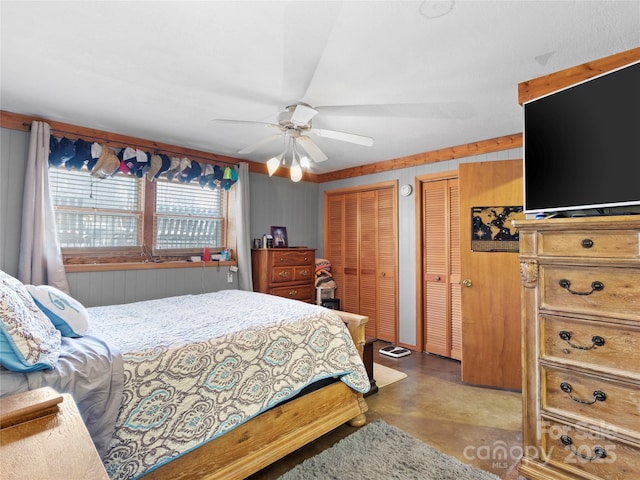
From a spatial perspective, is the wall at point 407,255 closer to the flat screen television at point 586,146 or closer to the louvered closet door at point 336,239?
the louvered closet door at point 336,239

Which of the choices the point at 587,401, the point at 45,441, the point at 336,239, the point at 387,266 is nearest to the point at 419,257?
the point at 387,266

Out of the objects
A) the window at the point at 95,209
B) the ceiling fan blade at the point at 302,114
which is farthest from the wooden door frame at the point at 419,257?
the window at the point at 95,209

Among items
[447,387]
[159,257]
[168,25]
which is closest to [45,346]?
[168,25]

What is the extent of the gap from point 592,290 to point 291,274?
10.4 feet

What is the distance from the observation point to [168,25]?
166 centimetres

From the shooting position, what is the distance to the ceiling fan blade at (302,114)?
2.18m

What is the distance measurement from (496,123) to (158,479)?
3481mm

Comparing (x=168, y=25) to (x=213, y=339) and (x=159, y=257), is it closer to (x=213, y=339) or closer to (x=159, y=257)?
(x=213, y=339)

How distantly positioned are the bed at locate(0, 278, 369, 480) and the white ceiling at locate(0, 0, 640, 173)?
1579 millimetres

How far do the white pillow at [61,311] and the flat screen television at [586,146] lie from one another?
2.46 meters

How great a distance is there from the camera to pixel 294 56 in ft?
6.28

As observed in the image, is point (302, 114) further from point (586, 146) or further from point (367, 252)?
point (367, 252)

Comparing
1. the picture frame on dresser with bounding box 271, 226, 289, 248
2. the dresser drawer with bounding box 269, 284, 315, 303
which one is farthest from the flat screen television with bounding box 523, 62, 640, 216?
the picture frame on dresser with bounding box 271, 226, 289, 248

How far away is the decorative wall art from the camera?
2.91 m
